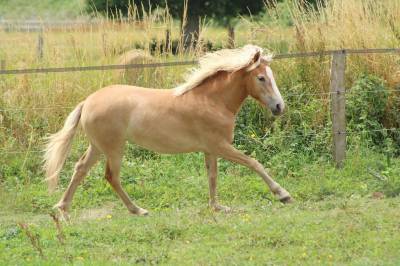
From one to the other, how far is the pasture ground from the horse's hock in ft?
4.46

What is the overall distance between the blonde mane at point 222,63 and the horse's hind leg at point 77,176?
3.57ft

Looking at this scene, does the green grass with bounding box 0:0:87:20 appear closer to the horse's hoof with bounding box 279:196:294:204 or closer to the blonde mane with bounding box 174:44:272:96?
the blonde mane with bounding box 174:44:272:96

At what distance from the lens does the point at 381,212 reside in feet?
25.7

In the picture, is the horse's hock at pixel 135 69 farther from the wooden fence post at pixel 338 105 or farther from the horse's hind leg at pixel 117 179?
the horse's hind leg at pixel 117 179

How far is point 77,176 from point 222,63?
76.5 inches

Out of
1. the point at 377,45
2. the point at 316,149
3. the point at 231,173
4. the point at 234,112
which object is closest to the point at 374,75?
the point at 377,45

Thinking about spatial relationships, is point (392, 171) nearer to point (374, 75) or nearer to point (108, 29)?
point (374, 75)

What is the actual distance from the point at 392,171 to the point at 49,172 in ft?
13.1

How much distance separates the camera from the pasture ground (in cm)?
654

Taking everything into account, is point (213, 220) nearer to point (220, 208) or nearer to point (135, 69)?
point (220, 208)

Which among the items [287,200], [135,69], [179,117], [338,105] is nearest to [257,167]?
[287,200]

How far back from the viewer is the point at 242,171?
416 inches

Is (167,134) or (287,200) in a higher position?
(167,134)

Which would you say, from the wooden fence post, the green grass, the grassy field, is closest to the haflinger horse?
the grassy field
